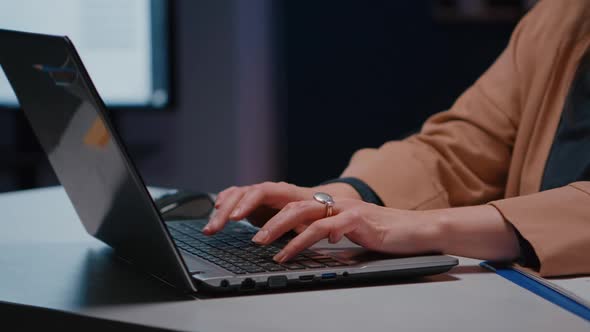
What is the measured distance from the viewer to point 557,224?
0.74 m

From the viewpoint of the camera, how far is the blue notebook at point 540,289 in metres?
0.59

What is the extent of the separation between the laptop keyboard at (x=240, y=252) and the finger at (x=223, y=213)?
0.01 metres

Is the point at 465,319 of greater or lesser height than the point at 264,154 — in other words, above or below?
above

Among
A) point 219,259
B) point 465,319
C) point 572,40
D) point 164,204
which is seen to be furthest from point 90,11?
point 465,319

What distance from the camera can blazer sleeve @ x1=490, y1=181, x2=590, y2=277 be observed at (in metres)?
0.70

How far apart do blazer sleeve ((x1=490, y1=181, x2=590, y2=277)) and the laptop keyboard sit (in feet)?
0.64

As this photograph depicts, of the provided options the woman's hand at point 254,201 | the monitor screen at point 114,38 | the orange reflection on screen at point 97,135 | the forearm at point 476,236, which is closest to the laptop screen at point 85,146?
the orange reflection on screen at point 97,135

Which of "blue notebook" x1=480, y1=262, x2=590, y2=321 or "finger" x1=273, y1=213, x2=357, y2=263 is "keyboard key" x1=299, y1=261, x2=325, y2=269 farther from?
"blue notebook" x1=480, y1=262, x2=590, y2=321

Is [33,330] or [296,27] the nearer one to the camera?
[33,330]

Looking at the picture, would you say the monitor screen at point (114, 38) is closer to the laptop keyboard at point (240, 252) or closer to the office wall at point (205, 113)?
the office wall at point (205, 113)

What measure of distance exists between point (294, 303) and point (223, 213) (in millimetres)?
198

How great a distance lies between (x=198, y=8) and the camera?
8.71ft

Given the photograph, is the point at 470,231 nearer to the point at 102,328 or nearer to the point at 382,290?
the point at 382,290

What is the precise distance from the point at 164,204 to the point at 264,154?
1888 millimetres
